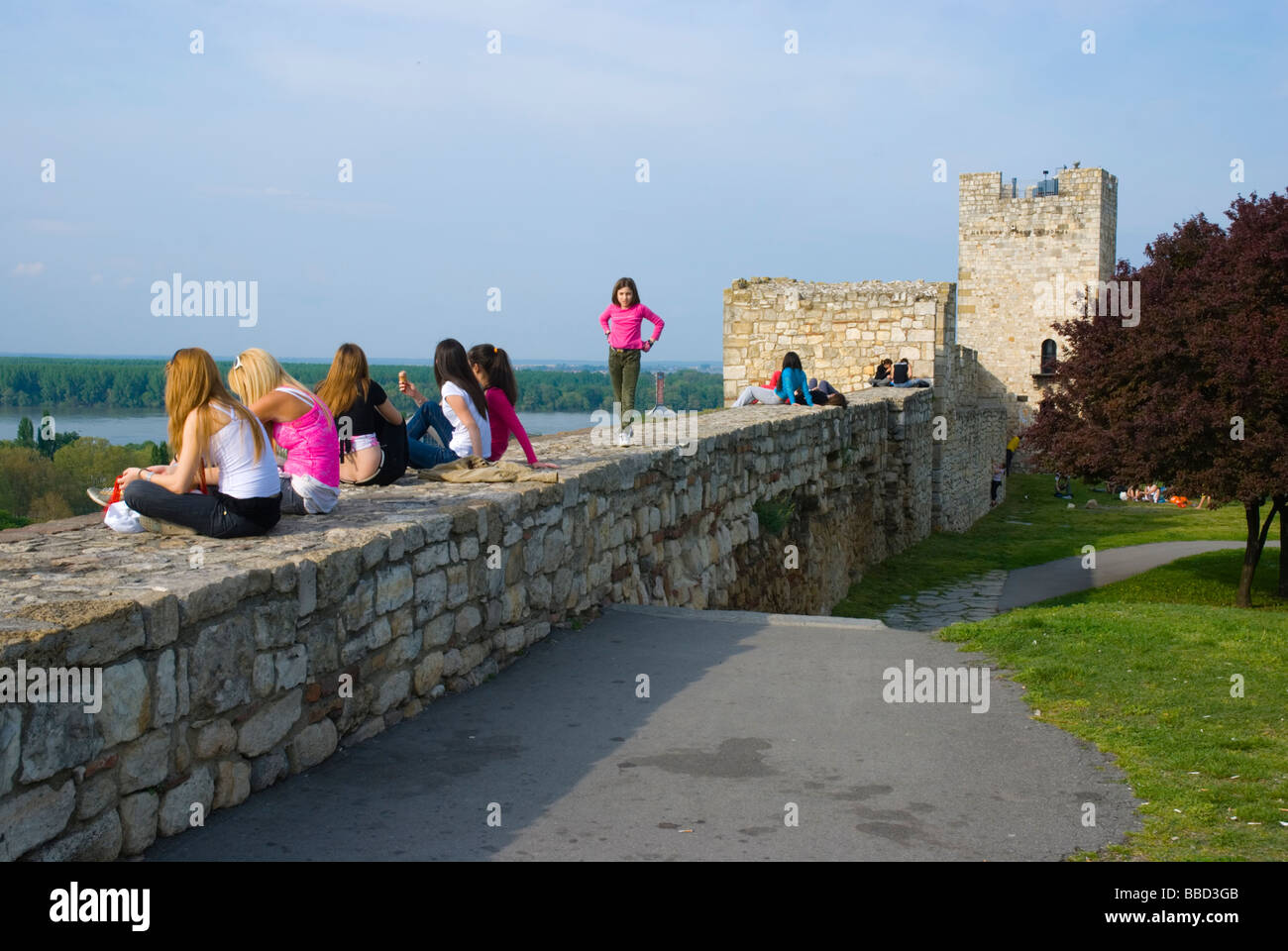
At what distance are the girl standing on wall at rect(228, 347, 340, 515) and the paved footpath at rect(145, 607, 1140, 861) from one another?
47.3 inches

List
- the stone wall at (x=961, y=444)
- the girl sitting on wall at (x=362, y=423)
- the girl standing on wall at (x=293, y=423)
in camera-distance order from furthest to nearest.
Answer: the stone wall at (x=961, y=444) → the girl sitting on wall at (x=362, y=423) → the girl standing on wall at (x=293, y=423)

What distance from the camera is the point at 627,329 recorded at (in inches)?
440

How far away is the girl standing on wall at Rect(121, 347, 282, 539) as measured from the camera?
15.8ft

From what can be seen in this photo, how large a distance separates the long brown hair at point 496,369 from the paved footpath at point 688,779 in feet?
7.86

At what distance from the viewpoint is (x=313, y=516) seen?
5.55m

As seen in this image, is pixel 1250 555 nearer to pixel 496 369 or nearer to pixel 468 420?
pixel 496 369

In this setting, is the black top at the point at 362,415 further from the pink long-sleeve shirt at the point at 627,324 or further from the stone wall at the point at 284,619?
the pink long-sleeve shirt at the point at 627,324

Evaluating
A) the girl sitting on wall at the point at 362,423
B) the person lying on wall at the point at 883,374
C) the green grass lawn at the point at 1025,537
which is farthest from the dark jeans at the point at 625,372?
the person lying on wall at the point at 883,374

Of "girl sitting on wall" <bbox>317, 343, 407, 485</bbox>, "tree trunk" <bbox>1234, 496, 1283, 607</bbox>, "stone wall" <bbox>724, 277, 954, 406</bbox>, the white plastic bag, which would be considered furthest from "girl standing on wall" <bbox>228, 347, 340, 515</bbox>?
"stone wall" <bbox>724, 277, 954, 406</bbox>

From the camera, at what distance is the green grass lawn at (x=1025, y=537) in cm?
1535

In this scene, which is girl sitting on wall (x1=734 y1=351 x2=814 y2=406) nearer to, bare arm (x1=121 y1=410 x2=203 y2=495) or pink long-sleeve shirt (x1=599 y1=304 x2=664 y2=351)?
pink long-sleeve shirt (x1=599 y1=304 x2=664 y2=351)
